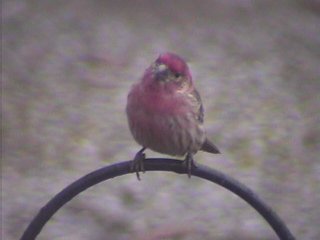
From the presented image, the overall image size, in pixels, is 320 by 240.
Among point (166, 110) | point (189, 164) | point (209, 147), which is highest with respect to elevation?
point (209, 147)

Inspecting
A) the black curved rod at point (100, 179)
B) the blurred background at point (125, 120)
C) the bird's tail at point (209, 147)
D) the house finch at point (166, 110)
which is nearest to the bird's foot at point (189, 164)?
the house finch at point (166, 110)

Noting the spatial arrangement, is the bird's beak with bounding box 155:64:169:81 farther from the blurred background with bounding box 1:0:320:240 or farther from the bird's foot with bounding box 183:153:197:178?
the blurred background with bounding box 1:0:320:240

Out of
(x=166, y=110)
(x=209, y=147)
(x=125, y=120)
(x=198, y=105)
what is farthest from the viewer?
(x=125, y=120)

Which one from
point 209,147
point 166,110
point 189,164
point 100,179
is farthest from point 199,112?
point 100,179

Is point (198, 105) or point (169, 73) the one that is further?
point (198, 105)

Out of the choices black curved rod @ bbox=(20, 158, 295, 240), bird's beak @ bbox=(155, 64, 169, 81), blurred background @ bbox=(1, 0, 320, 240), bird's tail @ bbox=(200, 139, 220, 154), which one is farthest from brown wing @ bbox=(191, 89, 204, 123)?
blurred background @ bbox=(1, 0, 320, 240)

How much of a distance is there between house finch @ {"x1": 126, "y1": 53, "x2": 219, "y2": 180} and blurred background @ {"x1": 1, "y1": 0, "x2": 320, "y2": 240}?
1989 mm

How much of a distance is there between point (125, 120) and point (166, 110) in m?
3.25

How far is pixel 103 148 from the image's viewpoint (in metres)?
5.59

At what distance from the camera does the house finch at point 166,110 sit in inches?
99.0

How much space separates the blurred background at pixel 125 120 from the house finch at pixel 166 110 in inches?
78.3

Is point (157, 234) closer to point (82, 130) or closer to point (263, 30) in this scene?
point (82, 130)

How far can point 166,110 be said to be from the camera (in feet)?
8.78

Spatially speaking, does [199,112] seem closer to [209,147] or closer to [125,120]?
[209,147]
